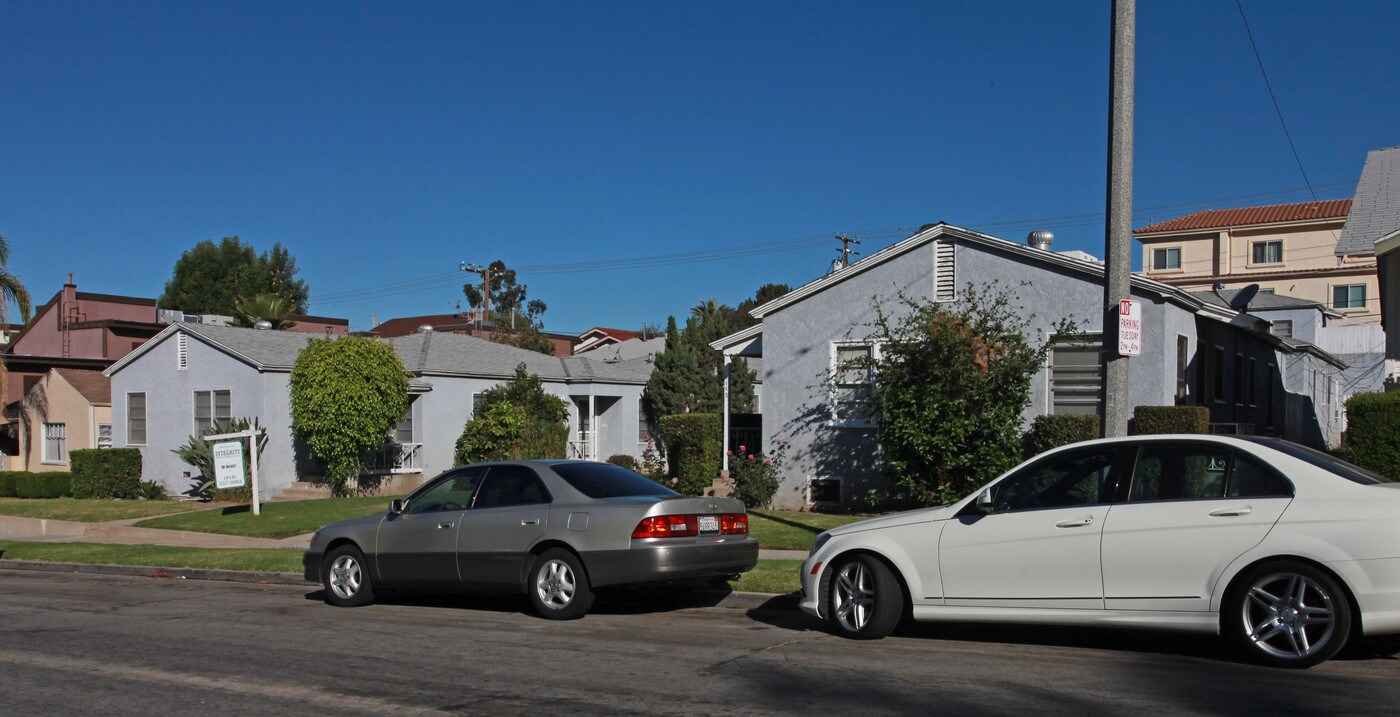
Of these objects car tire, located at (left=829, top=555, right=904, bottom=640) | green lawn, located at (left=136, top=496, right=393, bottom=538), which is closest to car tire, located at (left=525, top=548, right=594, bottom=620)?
car tire, located at (left=829, top=555, right=904, bottom=640)

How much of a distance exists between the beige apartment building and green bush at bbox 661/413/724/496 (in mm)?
43953

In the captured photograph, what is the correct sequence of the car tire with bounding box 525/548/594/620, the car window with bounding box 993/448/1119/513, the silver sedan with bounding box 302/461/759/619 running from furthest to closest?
the car tire with bounding box 525/548/594/620, the silver sedan with bounding box 302/461/759/619, the car window with bounding box 993/448/1119/513

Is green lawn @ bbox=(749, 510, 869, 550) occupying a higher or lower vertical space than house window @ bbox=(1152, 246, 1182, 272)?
lower

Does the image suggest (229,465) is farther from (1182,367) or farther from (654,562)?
(1182,367)

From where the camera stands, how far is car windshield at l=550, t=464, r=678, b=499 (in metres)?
10.5

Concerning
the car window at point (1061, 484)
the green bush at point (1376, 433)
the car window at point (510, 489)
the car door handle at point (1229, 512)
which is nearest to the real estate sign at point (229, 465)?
the car window at point (510, 489)

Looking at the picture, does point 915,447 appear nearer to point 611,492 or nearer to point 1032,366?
point 1032,366

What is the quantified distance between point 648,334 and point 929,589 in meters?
67.8

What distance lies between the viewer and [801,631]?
9422mm

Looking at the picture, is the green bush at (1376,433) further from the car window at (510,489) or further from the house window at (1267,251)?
the house window at (1267,251)

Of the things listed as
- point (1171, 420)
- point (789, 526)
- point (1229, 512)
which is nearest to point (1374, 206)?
point (1171, 420)

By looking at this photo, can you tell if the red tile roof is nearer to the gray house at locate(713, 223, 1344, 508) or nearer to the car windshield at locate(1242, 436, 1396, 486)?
the gray house at locate(713, 223, 1344, 508)

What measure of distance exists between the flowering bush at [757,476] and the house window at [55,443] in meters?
22.9

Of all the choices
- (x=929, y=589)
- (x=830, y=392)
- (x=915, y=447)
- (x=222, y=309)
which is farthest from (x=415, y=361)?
(x=222, y=309)
